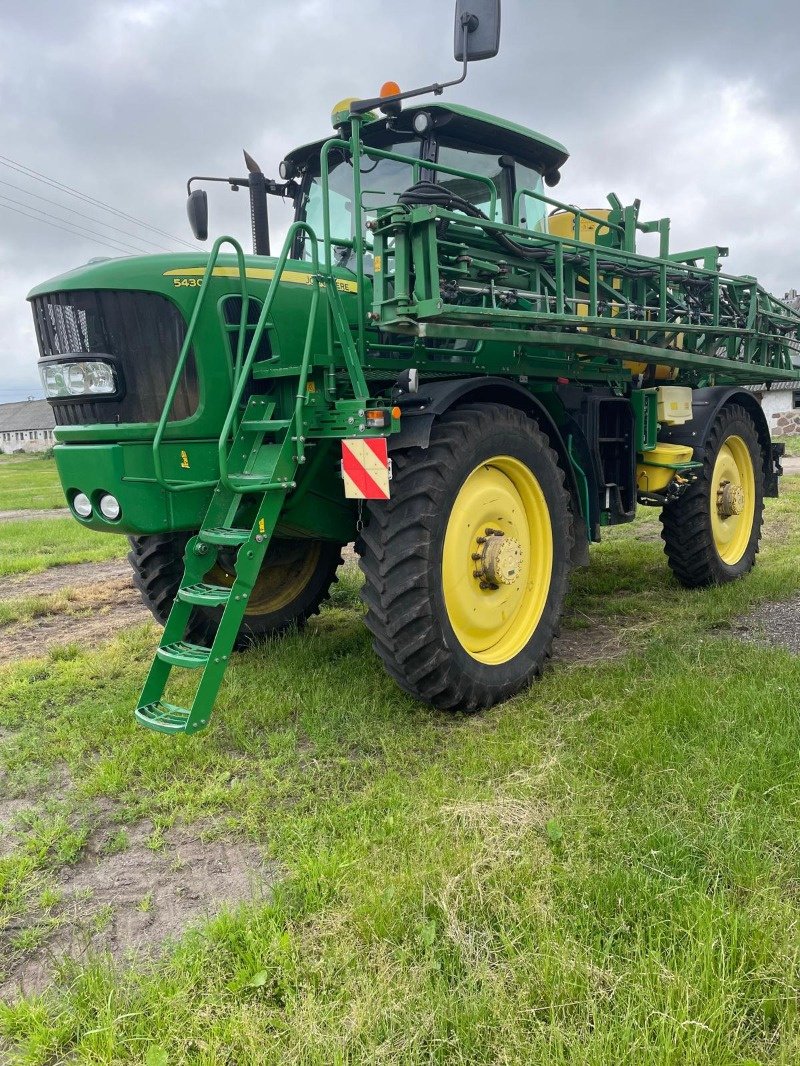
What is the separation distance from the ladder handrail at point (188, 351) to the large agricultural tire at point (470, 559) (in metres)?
0.85

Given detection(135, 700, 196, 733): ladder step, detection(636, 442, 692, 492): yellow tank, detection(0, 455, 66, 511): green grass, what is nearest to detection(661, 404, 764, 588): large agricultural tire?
detection(636, 442, 692, 492): yellow tank

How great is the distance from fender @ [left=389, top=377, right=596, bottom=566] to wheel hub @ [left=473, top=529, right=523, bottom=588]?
667 mm

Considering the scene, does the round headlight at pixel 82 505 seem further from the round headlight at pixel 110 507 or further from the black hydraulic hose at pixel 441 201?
the black hydraulic hose at pixel 441 201

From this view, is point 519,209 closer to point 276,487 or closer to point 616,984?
point 276,487

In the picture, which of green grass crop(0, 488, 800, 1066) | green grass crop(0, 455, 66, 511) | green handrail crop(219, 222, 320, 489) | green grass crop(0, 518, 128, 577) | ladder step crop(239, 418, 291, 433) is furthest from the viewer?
green grass crop(0, 455, 66, 511)

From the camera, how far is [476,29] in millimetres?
3201

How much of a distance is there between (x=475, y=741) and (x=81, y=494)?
6.95ft

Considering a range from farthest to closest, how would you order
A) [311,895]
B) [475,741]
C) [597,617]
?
[597,617] → [475,741] → [311,895]

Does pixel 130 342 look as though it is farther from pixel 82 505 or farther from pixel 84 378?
pixel 82 505

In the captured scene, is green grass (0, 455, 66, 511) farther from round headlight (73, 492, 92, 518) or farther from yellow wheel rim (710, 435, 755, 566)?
yellow wheel rim (710, 435, 755, 566)

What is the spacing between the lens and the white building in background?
234ft

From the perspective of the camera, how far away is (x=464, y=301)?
3.91 meters

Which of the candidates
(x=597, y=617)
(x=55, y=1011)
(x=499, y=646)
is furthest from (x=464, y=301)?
(x=55, y=1011)

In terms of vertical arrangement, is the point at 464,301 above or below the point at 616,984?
above
